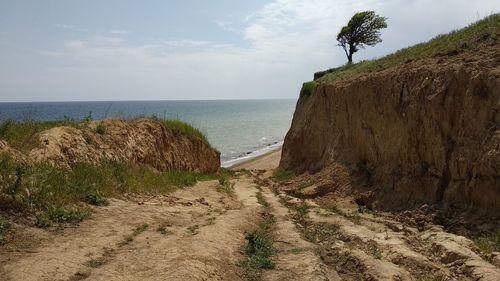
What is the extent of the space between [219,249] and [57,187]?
4.14 meters

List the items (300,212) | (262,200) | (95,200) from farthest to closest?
(262,200)
(300,212)
(95,200)

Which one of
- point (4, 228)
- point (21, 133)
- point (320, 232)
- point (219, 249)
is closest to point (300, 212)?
point (320, 232)

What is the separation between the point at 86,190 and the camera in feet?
34.9

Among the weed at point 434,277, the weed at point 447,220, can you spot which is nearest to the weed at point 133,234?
the weed at point 434,277

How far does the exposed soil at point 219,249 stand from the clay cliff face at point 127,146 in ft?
7.58

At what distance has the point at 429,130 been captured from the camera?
1366 centimetres

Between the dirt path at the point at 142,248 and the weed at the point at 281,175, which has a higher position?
the dirt path at the point at 142,248

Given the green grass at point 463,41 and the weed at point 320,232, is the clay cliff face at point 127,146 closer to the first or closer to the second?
the weed at point 320,232

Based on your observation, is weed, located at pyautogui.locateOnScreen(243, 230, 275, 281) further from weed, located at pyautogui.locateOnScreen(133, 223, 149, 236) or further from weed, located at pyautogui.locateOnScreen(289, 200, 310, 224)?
weed, located at pyautogui.locateOnScreen(289, 200, 310, 224)

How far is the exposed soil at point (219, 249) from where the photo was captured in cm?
653

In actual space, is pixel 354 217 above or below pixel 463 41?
below

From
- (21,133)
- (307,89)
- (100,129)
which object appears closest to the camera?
(21,133)

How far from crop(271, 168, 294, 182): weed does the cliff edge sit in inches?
119

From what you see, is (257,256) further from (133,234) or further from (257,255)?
(133,234)
